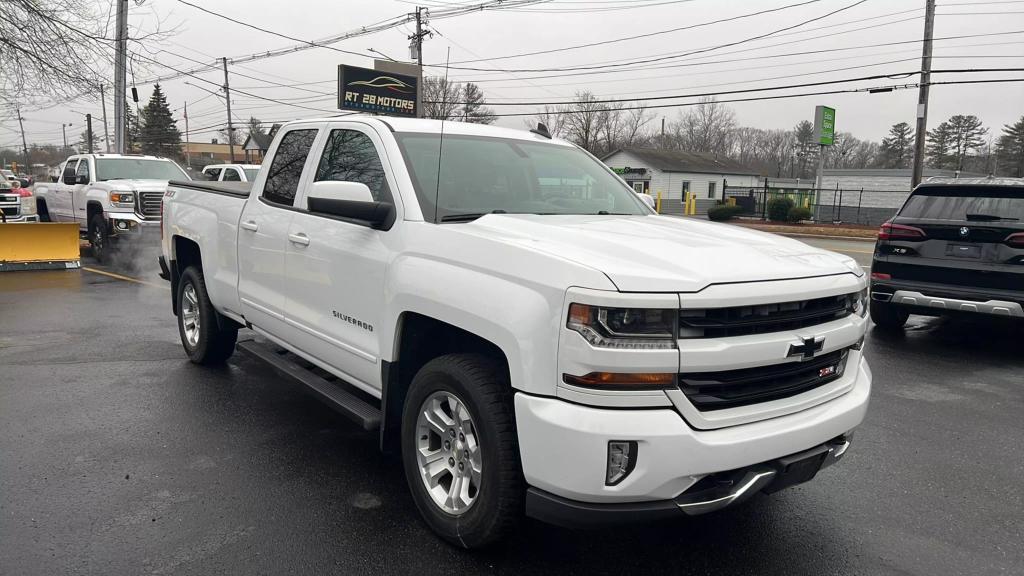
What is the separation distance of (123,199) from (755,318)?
13.5 metres

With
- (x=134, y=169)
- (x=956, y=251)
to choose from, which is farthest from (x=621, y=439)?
(x=134, y=169)

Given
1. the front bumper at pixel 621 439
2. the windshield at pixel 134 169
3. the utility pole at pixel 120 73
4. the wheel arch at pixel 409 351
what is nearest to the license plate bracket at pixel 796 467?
the front bumper at pixel 621 439

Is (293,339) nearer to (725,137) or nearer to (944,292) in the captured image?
(944,292)

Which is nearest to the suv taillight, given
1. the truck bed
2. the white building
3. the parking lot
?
the parking lot

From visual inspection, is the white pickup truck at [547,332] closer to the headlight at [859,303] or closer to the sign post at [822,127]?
the headlight at [859,303]

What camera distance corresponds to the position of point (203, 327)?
19.2 ft

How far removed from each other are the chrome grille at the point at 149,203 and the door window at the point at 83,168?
2.04 meters

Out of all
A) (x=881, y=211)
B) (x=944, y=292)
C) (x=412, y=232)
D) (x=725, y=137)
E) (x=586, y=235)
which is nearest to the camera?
(x=586, y=235)

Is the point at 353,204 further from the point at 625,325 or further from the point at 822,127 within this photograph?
the point at 822,127

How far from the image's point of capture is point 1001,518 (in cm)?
356

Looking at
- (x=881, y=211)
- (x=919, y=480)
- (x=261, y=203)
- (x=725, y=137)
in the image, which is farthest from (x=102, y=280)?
(x=725, y=137)

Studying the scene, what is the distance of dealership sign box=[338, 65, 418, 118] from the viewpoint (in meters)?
26.0

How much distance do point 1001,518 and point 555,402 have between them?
2658 mm

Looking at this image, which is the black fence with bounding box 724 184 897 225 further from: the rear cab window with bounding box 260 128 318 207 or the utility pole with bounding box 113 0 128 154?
the rear cab window with bounding box 260 128 318 207
